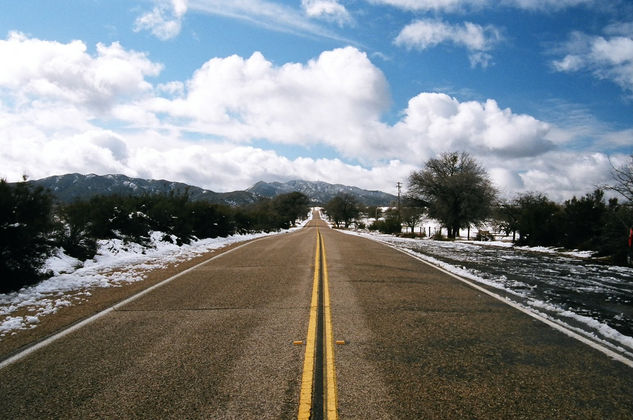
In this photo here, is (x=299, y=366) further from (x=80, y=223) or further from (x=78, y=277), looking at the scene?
(x=80, y=223)

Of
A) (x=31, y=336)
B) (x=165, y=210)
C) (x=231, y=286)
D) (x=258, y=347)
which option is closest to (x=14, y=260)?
(x=31, y=336)

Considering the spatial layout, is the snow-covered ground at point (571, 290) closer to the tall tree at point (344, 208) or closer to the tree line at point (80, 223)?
the tree line at point (80, 223)

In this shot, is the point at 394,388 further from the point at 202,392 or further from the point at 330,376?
the point at 202,392

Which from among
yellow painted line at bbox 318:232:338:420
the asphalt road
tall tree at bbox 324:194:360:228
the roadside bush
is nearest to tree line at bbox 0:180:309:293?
the roadside bush

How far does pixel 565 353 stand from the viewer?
4.48 meters

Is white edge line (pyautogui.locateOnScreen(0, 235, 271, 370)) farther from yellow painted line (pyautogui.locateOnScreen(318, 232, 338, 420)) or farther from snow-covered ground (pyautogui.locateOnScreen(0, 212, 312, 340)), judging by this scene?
yellow painted line (pyautogui.locateOnScreen(318, 232, 338, 420))

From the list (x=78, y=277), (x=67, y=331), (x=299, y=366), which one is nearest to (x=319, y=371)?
(x=299, y=366)

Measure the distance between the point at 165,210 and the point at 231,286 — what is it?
520 inches

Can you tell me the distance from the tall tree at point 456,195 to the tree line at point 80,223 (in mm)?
20431

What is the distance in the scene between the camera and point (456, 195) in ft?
122

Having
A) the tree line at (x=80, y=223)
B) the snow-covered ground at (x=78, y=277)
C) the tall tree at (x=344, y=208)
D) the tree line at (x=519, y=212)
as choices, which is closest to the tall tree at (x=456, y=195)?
the tree line at (x=519, y=212)

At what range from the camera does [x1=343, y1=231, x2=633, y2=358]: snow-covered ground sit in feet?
18.5

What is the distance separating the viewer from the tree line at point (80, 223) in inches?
320

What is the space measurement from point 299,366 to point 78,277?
7.88 m
